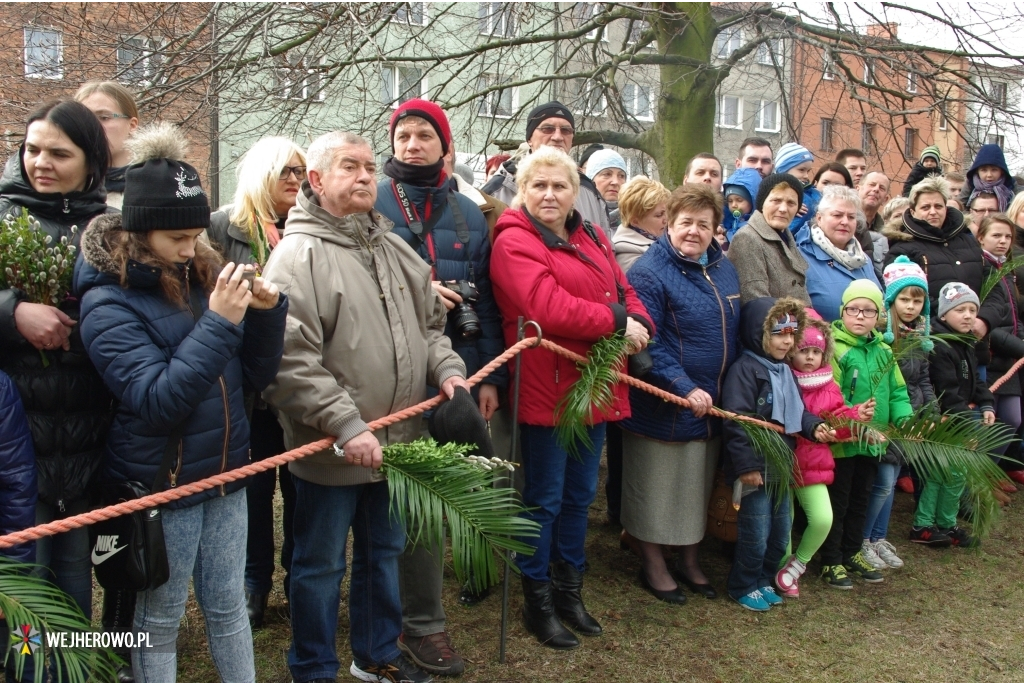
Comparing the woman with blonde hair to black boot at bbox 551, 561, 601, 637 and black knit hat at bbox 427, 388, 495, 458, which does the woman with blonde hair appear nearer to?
black knit hat at bbox 427, 388, 495, 458

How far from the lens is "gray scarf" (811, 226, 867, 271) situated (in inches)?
195

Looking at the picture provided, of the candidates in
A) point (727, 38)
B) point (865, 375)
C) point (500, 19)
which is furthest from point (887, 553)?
point (727, 38)

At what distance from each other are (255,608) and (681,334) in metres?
2.33

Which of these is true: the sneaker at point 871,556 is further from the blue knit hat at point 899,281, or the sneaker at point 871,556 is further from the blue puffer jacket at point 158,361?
the blue puffer jacket at point 158,361

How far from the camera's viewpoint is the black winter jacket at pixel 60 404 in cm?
258

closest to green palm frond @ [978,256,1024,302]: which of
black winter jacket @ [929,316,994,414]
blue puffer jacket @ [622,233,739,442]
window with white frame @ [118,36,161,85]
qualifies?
black winter jacket @ [929,316,994,414]

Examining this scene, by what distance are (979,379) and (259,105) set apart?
575 centimetres

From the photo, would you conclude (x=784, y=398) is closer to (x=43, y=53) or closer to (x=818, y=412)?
(x=818, y=412)

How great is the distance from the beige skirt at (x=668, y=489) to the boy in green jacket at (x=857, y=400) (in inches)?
33.2

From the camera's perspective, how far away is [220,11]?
6.84 meters

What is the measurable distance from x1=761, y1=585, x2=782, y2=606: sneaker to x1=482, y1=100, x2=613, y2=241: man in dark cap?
6.96 feet

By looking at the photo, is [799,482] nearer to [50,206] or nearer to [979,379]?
[979,379]

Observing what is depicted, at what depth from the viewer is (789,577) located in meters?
4.45

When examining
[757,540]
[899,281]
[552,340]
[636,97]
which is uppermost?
[636,97]
